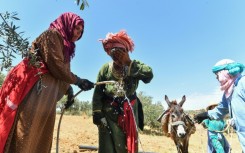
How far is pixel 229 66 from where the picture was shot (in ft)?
14.6

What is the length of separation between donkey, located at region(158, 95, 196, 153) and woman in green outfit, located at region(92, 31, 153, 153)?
1.55 m

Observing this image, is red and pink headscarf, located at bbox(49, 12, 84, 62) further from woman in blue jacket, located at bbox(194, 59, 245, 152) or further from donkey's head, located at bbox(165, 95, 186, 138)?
donkey's head, located at bbox(165, 95, 186, 138)

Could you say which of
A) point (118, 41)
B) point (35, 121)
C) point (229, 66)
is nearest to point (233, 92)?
point (229, 66)

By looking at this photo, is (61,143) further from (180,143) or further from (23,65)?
(23,65)

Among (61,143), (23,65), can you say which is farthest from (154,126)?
(23,65)

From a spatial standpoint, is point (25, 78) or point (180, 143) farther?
point (180, 143)

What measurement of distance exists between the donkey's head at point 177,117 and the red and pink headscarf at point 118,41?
199 cm

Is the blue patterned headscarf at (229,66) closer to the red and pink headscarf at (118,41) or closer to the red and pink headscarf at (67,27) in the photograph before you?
the red and pink headscarf at (118,41)

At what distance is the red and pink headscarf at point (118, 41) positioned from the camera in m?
4.67

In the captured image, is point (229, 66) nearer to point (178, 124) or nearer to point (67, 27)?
point (178, 124)

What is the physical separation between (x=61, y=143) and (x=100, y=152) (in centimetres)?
533

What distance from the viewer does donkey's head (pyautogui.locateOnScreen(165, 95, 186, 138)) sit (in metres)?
5.85

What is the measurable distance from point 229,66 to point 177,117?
1.93m

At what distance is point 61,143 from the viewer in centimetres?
964
